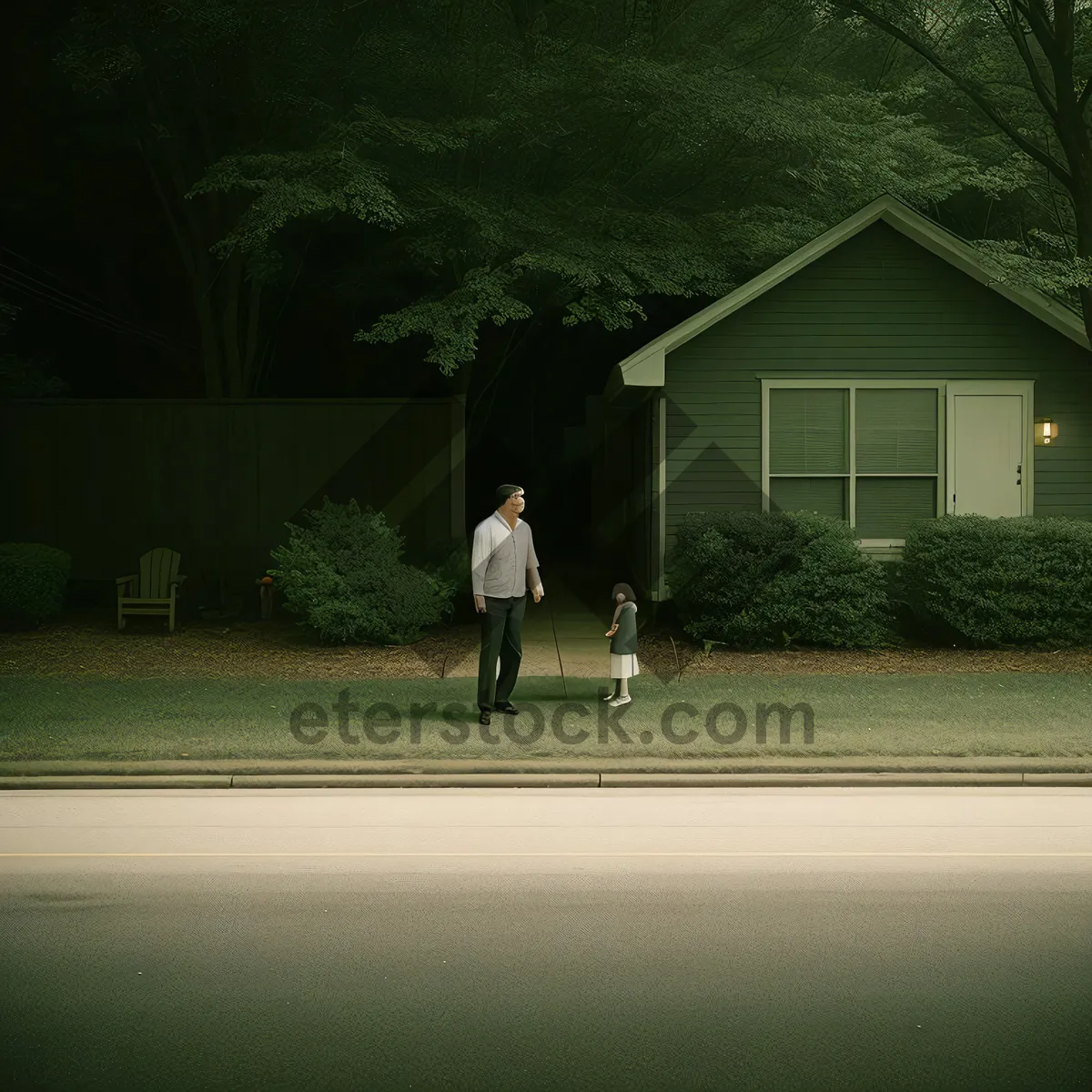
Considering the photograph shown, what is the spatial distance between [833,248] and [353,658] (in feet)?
25.0

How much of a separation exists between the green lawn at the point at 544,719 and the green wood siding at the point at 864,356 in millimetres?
4229

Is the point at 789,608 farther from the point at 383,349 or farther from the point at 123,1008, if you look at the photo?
the point at 383,349

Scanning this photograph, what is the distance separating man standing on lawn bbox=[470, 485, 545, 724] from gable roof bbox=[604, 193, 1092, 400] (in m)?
5.36

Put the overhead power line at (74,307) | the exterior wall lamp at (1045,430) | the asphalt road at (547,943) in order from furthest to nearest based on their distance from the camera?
the overhead power line at (74,307), the exterior wall lamp at (1045,430), the asphalt road at (547,943)

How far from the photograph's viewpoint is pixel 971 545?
14.8 m

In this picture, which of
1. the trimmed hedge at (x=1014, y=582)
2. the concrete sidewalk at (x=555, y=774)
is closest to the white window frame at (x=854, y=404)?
the trimmed hedge at (x=1014, y=582)

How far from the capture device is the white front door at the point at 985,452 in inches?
650

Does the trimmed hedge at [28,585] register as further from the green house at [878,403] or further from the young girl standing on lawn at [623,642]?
the young girl standing on lawn at [623,642]

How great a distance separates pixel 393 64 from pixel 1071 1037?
1546 centimetres

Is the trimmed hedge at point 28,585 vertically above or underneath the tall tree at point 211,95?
underneath

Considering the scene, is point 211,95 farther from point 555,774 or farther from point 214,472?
point 555,774

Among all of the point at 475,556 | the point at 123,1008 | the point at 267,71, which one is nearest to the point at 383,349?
the point at 267,71

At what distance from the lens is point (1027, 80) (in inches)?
738

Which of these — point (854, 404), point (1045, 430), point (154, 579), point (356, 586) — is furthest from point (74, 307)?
point (1045, 430)
